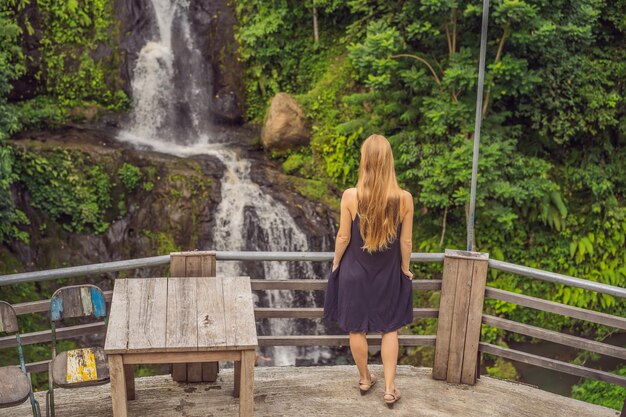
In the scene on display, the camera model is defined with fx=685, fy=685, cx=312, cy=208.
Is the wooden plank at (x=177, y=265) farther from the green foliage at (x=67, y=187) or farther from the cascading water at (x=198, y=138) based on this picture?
the green foliage at (x=67, y=187)

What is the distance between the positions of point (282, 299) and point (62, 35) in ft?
27.4

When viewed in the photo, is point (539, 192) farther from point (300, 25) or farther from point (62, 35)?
point (62, 35)

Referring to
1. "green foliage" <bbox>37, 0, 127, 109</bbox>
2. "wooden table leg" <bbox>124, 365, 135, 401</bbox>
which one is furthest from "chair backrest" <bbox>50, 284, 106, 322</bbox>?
"green foliage" <bbox>37, 0, 127, 109</bbox>

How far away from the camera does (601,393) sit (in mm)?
11078

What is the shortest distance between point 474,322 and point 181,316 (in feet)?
8.30

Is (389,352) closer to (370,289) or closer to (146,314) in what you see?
(370,289)

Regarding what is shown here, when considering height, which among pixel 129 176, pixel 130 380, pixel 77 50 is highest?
pixel 77 50

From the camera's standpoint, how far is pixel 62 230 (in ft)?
42.9

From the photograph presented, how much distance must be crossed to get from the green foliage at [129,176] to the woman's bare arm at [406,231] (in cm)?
933

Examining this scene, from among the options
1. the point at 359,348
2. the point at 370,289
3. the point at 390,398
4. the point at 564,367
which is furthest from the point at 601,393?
the point at 370,289

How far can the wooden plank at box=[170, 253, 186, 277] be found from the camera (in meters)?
5.50

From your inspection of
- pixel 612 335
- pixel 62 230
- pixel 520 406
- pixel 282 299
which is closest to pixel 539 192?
pixel 612 335

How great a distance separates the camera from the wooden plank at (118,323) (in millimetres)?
4391

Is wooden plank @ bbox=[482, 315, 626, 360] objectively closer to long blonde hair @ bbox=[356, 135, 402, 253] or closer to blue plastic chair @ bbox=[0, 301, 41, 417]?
long blonde hair @ bbox=[356, 135, 402, 253]
